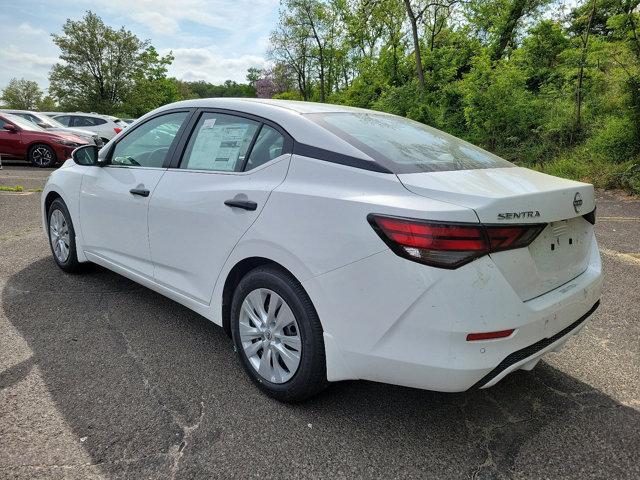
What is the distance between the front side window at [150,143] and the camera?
3.21 meters

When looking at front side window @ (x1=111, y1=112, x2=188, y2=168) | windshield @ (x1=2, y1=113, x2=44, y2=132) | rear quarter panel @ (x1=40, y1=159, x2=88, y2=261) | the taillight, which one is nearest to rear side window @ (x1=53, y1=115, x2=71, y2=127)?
windshield @ (x1=2, y1=113, x2=44, y2=132)

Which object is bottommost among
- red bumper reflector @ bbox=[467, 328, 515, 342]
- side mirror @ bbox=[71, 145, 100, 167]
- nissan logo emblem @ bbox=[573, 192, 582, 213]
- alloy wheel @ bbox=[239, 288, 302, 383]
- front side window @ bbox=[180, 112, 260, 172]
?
alloy wheel @ bbox=[239, 288, 302, 383]

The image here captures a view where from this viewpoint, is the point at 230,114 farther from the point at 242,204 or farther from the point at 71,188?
the point at 71,188

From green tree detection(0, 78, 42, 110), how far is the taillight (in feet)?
198

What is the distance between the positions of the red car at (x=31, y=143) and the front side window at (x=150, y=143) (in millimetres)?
10898

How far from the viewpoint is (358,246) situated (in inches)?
76.8

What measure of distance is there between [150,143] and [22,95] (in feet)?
200

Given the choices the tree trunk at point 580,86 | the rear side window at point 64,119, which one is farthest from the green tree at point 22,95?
the tree trunk at point 580,86

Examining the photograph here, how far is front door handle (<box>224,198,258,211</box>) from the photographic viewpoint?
2.40 m

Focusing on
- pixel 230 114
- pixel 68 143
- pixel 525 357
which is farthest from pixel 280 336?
pixel 68 143

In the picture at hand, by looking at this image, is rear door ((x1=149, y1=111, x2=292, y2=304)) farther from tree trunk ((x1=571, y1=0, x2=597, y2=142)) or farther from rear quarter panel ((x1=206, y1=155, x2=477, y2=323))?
tree trunk ((x1=571, y1=0, x2=597, y2=142))

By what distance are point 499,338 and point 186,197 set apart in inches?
75.1

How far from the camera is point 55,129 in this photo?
14.0m

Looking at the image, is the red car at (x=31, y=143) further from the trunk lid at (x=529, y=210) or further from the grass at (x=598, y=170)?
the trunk lid at (x=529, y=210)
